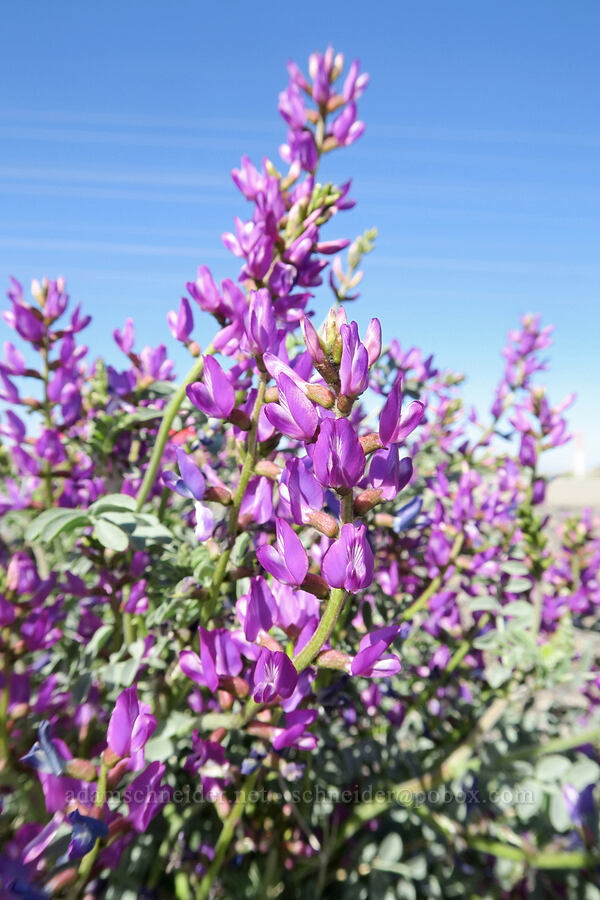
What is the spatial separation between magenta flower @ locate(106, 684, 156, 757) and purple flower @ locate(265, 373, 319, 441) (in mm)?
506

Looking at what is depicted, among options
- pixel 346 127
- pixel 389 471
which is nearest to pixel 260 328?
pixel 389 471

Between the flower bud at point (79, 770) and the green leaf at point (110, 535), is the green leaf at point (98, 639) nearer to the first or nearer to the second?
the green leaf at point (110, 535)

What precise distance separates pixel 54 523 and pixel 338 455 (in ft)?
2.91

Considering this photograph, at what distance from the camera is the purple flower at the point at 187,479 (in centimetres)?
104

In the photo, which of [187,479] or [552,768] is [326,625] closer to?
[187,479]

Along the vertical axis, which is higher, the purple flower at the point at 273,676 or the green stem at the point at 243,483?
the green stem at the point at 243,483

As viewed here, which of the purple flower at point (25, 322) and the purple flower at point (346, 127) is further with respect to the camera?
the purple flower at point (346, 127)

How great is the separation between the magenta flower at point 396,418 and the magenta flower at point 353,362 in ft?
0.14

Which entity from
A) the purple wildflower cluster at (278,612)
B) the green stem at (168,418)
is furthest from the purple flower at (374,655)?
the green stem at (168,418)

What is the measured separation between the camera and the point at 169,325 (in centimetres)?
146

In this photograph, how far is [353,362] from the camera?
0.77 metres

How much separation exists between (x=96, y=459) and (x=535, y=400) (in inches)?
67.4

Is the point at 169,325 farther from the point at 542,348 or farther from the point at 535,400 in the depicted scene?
the point at 542,348

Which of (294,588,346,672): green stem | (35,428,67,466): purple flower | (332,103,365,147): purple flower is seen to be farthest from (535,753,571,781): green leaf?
(332,103,365,147): purple flower
